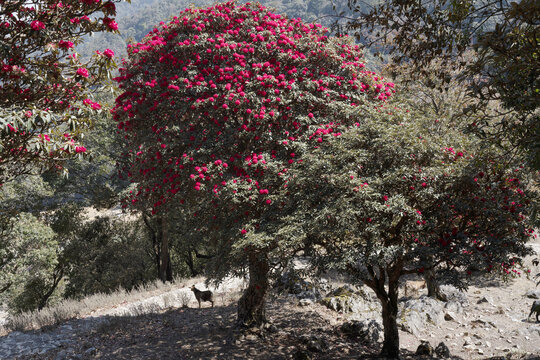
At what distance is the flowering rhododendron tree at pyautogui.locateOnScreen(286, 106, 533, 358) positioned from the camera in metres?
5.89

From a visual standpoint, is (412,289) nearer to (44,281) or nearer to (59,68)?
(59,68)

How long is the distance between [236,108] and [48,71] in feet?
11.2

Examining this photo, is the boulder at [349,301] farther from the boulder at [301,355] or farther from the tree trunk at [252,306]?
the boulder at [301,355]

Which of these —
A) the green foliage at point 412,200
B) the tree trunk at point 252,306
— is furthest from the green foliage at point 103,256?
the green foliage at point 412,200

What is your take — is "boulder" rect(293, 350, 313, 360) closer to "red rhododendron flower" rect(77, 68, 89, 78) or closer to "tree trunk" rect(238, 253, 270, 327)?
"tree trunk" rect(238, 253, 270, 327)

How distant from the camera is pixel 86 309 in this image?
12.1 m

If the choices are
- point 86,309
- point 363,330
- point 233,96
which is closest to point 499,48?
point 233,96

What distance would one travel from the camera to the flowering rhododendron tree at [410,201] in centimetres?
589

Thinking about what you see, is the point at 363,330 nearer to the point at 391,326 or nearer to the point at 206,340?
the point at 391,326

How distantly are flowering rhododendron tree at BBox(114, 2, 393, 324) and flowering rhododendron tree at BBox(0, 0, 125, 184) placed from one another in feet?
7.84

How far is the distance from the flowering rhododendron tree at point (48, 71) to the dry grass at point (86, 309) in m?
7.12

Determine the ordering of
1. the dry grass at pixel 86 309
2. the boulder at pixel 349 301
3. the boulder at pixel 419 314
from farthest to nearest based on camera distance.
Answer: the boulder at pixel 349 301, the boulder at pixel 419 314, the dry grass at pixel 86 309

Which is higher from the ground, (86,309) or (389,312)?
(389,312)

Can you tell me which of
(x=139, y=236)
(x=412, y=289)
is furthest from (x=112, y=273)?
(x=412, y=289)
